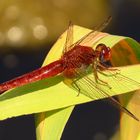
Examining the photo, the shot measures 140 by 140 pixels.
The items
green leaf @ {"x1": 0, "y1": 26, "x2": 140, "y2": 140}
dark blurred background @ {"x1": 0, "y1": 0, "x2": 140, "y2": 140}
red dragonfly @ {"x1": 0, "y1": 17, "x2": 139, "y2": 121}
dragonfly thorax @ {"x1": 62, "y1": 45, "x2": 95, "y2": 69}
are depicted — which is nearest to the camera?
green leaf @ {"x1": 0, "y1": 26, "x2": 140, "y2": 140}

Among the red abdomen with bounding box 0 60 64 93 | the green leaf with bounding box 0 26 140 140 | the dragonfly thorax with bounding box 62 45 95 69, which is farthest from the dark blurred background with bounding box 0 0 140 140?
the green leaf with bounding box 0 26 140 140

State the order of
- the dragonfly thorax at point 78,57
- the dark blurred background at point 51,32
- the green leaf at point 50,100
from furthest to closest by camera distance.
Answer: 1. the dark blurred background at point 51,32
2. the dragonfly thorax at point 78,57
3. the green leaf at point 50,100

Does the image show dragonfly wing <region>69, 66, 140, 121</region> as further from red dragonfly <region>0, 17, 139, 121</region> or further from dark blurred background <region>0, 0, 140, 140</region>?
dark blurred background <region>0, 0, 140, 140</region>

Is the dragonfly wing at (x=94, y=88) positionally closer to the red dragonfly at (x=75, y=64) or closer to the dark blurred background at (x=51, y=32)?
the red dragonfly at (x=75, y=64)

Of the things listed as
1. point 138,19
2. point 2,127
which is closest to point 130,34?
point 138,19

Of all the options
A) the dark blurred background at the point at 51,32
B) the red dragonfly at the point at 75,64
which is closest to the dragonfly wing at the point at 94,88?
the red dragonfly at the point at 75,64

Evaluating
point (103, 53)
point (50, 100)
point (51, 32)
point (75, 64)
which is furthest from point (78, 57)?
point (51, 32)
